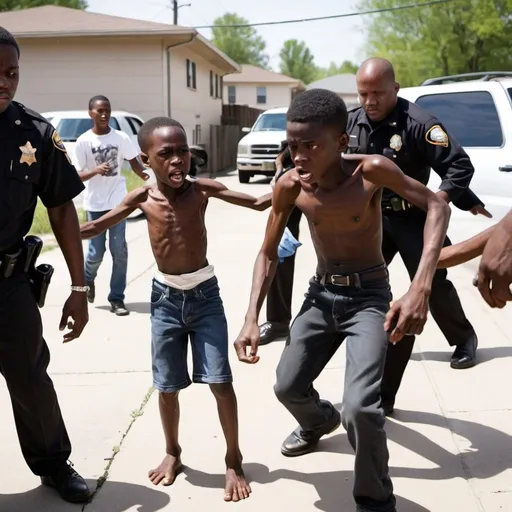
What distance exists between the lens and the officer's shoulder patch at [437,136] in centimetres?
431

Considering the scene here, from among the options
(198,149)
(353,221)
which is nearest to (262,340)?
(198,149)

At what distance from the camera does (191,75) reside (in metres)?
24.8

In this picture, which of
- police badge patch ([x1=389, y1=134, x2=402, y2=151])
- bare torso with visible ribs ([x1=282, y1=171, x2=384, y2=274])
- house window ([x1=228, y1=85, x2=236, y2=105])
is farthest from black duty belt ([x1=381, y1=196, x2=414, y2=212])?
house window ([x1=228, y1=85, x2=236, y2=105])

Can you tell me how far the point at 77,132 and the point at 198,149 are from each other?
11.4m

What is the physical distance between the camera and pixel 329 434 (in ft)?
12.9

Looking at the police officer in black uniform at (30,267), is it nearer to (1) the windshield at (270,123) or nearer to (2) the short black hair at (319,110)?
(2) the short black hair at (319,110)

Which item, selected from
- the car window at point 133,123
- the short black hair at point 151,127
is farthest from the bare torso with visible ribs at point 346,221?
the car window at point 133,123

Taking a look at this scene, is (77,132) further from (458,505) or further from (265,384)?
(458,505)

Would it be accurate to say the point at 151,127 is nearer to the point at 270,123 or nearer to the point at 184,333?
the point at 184,333

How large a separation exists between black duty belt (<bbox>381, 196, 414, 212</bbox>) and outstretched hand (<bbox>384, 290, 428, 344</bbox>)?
1709 mm

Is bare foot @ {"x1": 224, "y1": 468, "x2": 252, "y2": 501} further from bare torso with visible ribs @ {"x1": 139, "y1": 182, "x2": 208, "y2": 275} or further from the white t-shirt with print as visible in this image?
the white t-shirt with print

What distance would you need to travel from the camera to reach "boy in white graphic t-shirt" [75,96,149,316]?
6613 mm

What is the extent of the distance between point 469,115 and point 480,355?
279cm

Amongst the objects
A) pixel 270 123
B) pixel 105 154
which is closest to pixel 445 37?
pixel 270 123
